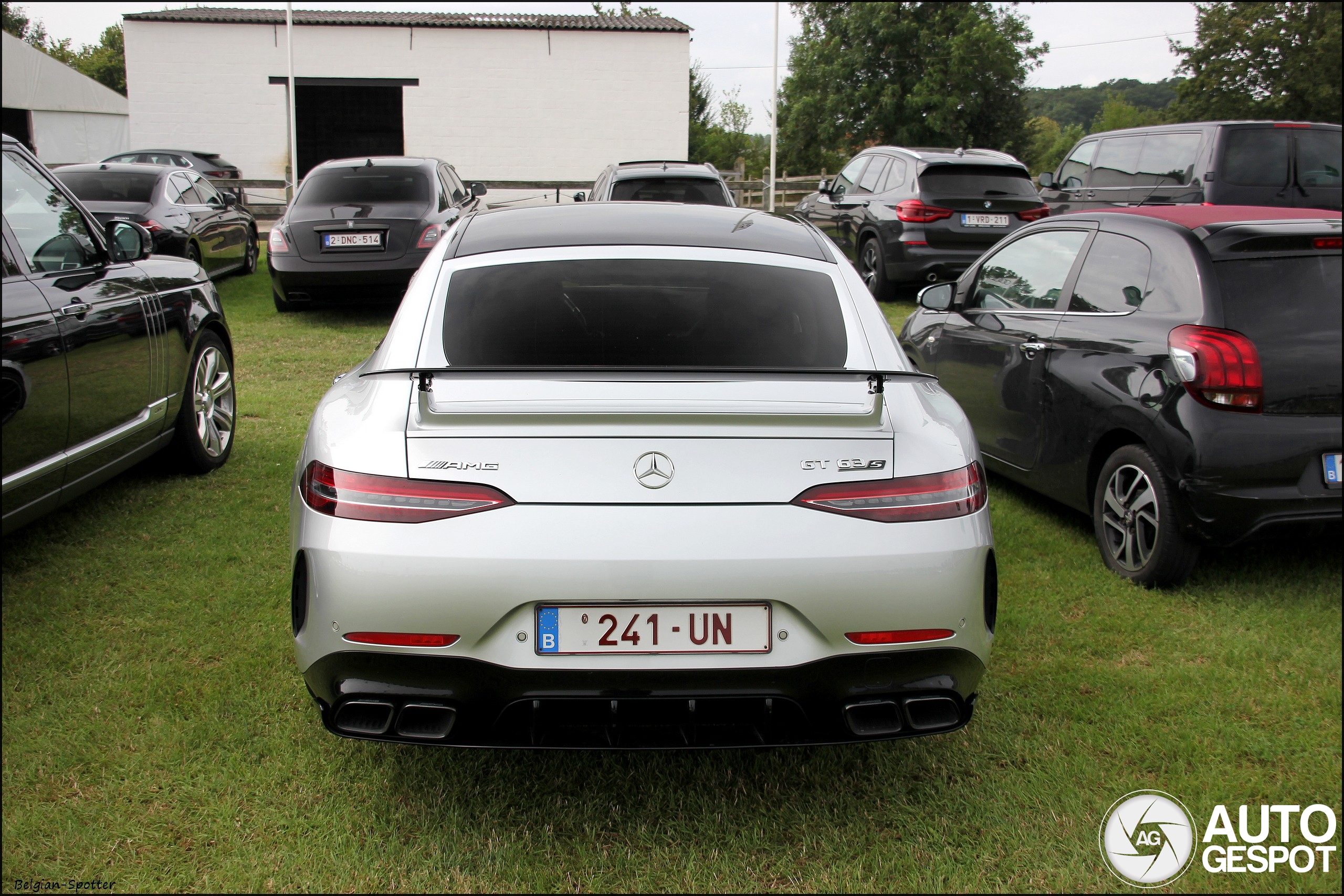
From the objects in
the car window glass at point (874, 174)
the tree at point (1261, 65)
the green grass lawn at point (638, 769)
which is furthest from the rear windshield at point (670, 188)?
the tree at point (1261, 65)

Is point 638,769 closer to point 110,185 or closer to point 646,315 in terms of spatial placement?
point 646,315

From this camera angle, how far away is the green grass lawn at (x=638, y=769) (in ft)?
8.03

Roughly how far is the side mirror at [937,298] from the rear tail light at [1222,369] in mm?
1708

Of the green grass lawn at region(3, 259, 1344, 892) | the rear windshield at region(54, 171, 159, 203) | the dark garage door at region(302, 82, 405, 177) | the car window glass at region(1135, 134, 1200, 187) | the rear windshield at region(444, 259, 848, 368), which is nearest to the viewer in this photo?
the green grass lawn at region(3, 259, 1344, 892)

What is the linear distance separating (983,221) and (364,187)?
21.6ft

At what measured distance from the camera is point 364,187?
11055 mm

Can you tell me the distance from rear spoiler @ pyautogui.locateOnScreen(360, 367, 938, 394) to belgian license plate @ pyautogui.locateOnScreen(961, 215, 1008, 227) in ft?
30.9

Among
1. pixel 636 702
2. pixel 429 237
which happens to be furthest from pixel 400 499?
pixel 429 237

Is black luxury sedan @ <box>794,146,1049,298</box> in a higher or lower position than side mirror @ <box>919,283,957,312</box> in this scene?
higher

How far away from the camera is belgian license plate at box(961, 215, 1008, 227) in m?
11.5

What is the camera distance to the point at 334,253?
1042 centimetres

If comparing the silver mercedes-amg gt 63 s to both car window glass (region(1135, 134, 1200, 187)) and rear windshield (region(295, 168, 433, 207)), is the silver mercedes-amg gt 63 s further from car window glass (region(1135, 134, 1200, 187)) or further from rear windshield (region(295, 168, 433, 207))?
rear windshield (region(295, 168, 433, 207))

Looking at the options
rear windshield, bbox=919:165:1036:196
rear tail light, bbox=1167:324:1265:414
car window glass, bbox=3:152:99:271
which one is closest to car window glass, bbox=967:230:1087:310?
rear tail light, bbox=1167:324:1265:414

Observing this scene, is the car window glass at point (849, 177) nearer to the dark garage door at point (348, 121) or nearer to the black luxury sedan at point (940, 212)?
the black luxury sedan at point (940, 212)
